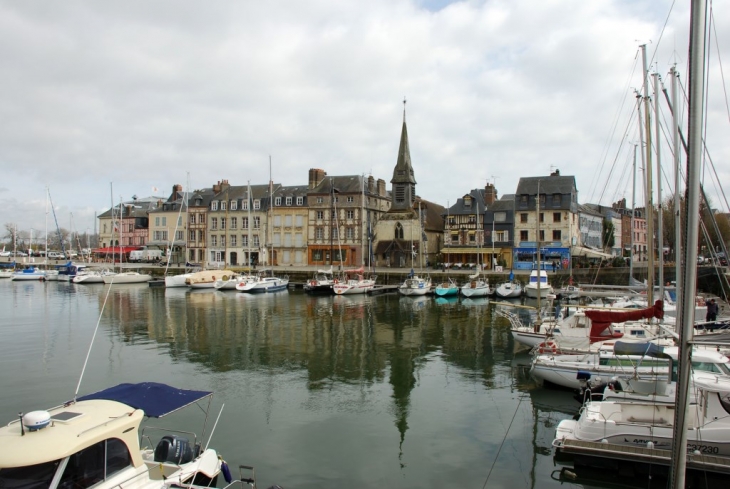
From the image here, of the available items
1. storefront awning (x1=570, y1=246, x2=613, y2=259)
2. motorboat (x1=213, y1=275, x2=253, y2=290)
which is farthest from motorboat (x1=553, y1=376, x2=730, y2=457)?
motorboat (x1=213, y1=275, x2=253, y2=290)

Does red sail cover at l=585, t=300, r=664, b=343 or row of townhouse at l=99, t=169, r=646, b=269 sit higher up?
row of townhouse at l=99, t=169, r=646, b=269

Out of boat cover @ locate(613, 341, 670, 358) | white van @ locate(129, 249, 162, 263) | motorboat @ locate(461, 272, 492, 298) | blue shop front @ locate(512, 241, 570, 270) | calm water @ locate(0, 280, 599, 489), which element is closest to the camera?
calm water @ locate(0, 280, 599, 489)

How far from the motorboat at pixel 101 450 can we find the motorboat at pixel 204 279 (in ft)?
169

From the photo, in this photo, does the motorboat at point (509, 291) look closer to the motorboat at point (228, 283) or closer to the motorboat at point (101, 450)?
the motorboat at point (228, 283)

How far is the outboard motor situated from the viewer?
422 inches

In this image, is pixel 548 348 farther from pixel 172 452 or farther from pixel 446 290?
pixel 446 290

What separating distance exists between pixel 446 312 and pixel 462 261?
29.3m

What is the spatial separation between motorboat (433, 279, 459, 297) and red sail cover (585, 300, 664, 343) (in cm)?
3063

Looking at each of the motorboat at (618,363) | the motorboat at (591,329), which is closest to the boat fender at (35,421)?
the motorboat at (618,363)

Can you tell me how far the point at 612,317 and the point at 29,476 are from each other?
19.1 meters

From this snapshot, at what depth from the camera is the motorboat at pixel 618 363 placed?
604 inches

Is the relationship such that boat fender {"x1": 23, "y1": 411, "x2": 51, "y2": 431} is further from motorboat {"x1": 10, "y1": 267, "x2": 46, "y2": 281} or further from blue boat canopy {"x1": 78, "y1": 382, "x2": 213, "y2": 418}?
motorboat {"x1": 10, "y1": 267, "x2": 46, "y2": 281}

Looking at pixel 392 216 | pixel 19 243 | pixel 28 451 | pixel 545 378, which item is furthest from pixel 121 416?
pixel 19 243

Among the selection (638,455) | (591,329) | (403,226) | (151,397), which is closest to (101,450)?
(151,397)
